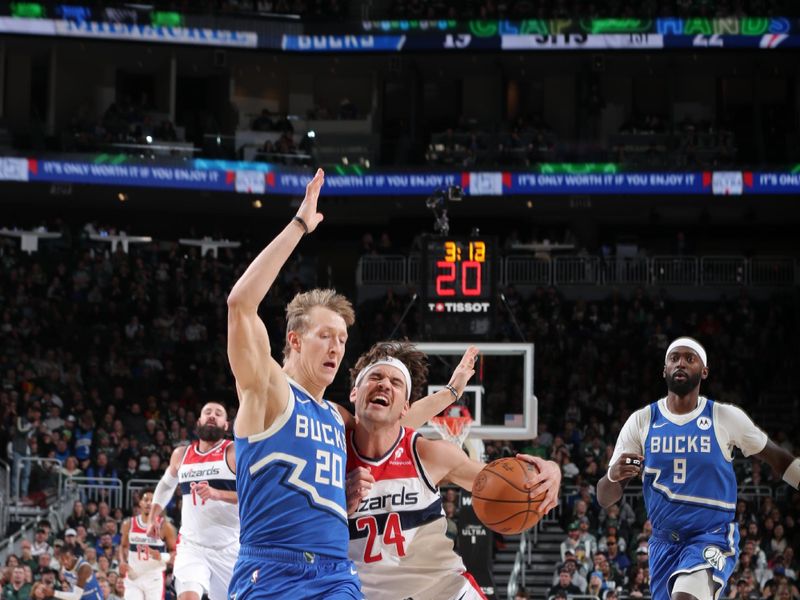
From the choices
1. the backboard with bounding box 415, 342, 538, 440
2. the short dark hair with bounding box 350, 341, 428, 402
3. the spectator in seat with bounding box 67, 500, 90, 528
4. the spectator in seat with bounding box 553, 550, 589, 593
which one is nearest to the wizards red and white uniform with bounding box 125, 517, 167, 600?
the backboard with bounding box 415, 342, 538, 440

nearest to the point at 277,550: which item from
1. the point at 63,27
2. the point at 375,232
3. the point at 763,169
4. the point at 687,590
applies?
the point at 687,590

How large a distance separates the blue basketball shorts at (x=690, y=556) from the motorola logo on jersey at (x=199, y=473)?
14.0 feet

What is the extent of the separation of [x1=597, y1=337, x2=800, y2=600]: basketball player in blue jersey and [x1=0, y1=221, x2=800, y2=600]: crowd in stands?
10622 millimetres

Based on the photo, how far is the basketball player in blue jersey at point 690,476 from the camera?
1016cm

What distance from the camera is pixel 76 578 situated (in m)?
20.7

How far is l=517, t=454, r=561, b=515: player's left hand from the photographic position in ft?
23.2

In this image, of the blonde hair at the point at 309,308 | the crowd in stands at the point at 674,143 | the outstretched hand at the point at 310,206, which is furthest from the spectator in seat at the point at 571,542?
the outstretched hand at the point at 310,206

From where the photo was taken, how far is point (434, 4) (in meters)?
35.9

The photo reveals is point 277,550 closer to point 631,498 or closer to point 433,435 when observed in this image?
point 433,435

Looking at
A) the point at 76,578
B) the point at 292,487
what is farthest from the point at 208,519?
the point at 76,578

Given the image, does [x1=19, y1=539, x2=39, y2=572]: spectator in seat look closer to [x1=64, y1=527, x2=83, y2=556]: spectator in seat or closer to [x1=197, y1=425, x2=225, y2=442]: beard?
[x1=64, y1=527, x2=83, y2=556]: spectator in seat

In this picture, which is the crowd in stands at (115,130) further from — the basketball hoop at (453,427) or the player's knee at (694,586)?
the player's knee at (694,586)

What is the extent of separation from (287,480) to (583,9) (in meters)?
30.0

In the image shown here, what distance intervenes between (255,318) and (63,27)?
97.1 feet
